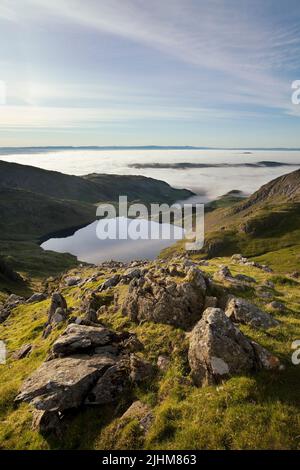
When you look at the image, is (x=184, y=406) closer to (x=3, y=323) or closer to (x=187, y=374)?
(x=187, y=374)

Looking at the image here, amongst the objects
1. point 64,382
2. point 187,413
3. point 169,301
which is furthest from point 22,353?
point 187,413

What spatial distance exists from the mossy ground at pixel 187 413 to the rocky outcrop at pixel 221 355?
626mm

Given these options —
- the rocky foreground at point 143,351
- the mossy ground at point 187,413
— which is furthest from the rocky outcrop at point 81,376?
the mossy ground at point 187,413

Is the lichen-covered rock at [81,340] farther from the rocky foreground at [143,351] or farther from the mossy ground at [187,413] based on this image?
the mossy ground at [187,413]

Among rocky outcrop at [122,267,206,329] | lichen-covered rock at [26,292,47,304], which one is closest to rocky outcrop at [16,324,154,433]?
rocky outcrop at [122,267,206,329]

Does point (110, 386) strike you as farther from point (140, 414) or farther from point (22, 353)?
point (22, 353)

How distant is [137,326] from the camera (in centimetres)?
2772

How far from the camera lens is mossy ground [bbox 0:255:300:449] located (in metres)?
16.1

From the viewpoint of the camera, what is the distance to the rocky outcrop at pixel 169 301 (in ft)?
85.3

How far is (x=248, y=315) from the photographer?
24.6m

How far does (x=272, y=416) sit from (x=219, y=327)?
5653 mm

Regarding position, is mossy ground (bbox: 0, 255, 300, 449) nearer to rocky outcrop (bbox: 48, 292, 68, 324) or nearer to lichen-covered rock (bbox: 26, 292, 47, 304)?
rocky outcrop (bbox: 48, 292, 68, 324)

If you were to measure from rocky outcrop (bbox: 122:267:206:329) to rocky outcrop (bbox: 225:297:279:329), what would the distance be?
255cm

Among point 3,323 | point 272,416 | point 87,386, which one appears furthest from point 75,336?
point 3,323
